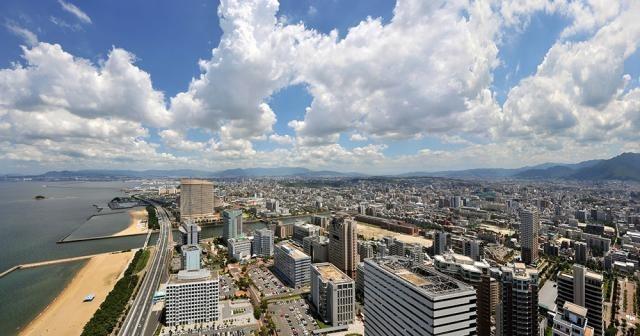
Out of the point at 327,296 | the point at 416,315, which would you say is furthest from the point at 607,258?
the point at 416,315

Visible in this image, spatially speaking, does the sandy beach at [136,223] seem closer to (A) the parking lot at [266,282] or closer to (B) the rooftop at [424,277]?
(A) the parking lot at [266,282]

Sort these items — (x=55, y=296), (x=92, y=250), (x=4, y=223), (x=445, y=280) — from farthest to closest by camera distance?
(x=4, y=223)
(x=92, y=250)
(x=55, y=296)
(x=445, y=280)

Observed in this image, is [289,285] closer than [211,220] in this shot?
Yes

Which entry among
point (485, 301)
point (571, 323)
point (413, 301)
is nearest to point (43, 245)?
point (413, 301)

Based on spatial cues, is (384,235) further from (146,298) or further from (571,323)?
(571,323)

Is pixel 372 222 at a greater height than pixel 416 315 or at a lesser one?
lesser

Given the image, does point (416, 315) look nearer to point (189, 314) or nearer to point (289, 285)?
point (189, 314)

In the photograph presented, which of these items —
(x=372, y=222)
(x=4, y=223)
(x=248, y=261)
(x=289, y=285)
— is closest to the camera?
(x=289, y=285)

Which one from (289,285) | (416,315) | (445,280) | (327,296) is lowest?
(289,285)

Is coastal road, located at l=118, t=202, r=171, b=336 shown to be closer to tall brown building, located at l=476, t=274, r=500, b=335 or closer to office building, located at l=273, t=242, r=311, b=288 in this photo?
office building, located at l=273, t=242, r=311, b=288
